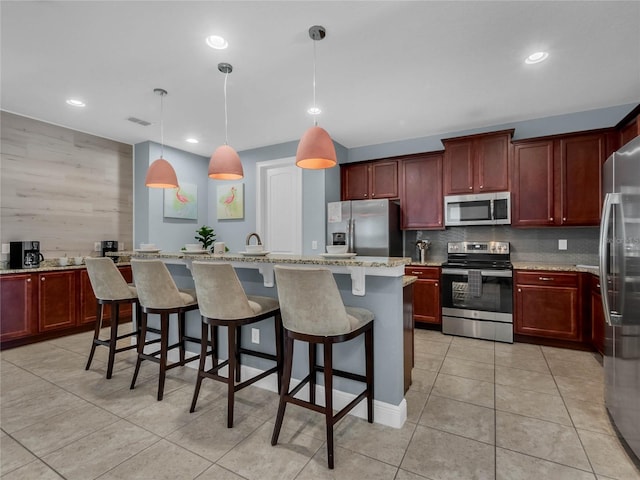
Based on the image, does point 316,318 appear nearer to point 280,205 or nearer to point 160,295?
point 160,295

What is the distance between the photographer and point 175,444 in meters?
1.89

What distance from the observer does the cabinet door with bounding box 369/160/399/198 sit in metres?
4.68

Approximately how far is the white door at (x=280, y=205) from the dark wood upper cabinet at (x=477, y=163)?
2.15 m

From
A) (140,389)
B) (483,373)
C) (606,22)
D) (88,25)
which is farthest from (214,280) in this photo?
(606,22)

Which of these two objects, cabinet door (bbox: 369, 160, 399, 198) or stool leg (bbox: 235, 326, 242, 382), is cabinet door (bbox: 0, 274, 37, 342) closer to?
stool leg (bbox: 235, 326, 242, 382)

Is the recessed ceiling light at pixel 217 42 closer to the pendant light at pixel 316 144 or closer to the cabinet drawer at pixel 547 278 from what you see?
the pendant light at pixel 316 144

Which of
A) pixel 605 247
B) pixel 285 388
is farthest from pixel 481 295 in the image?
pixel 285 388

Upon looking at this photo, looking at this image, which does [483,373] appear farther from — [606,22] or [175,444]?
[606,22]

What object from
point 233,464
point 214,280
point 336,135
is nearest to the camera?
point 233,464

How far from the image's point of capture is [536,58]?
266 centimetres

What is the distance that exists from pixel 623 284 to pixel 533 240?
8.55 feet

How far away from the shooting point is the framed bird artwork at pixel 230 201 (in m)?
5.44

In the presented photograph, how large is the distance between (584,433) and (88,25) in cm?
425

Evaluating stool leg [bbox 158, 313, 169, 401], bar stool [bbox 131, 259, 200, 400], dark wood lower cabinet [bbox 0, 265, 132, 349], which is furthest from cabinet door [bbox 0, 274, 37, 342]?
stool leg [bbox 158, 313, 169, 401]
